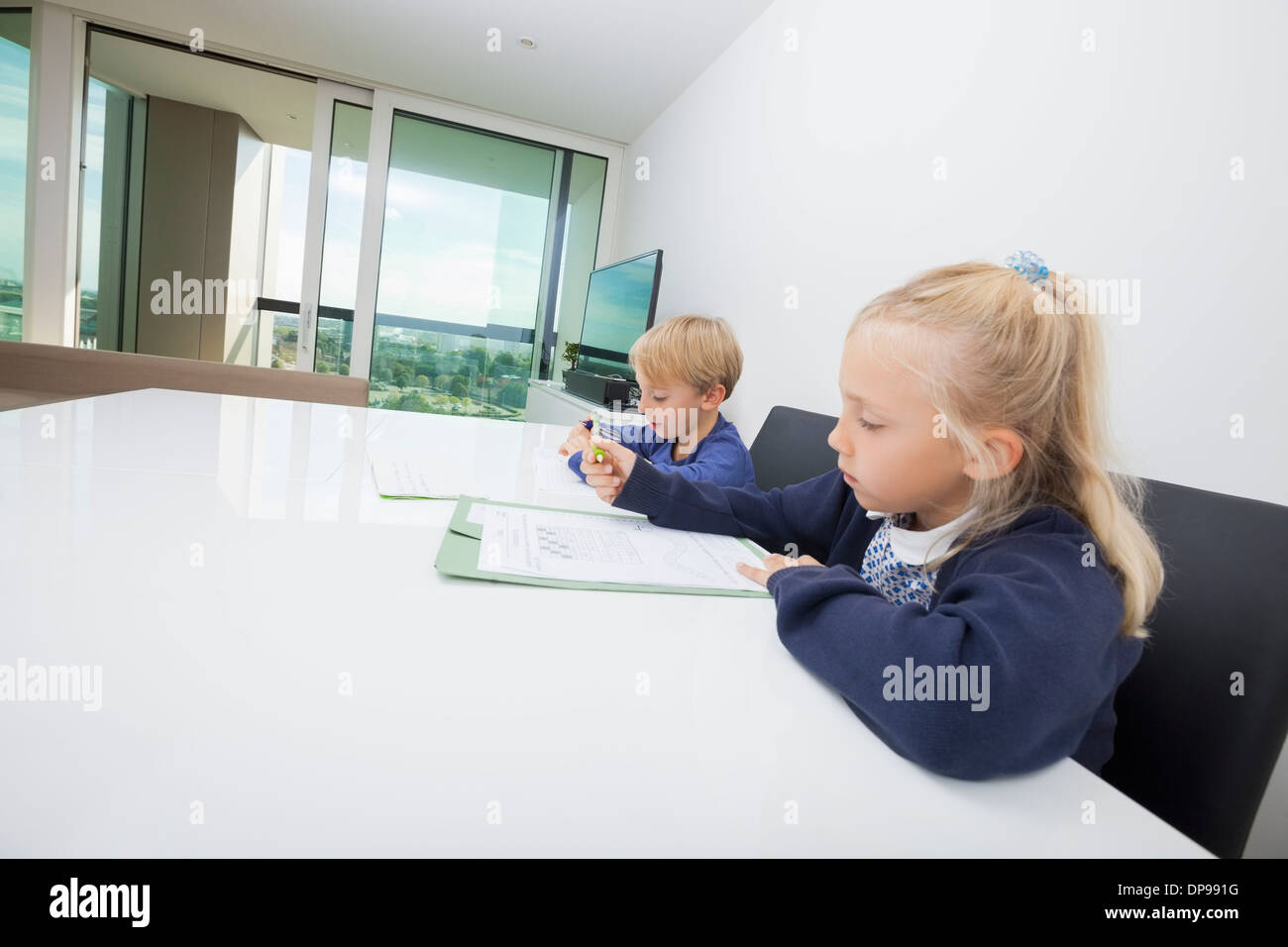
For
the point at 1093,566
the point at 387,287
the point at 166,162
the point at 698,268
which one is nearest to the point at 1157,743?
the point at 1093,566

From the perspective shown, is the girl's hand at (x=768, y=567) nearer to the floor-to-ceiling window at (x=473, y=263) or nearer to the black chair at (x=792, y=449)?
the black chair at (x=792, y=449)

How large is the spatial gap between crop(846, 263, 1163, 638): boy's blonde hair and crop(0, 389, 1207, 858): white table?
0.85 ft

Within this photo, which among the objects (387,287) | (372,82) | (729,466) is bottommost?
(729,466)

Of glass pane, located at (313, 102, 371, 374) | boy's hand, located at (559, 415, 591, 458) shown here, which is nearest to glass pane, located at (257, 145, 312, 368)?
glass pane, located at (313, 102, 371, 374)

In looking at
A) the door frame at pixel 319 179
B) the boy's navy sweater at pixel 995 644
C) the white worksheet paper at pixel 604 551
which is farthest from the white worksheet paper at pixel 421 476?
the door frame at pixel 319 179

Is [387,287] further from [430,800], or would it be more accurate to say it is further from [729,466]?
[430,800]

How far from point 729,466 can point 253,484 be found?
2.79ft

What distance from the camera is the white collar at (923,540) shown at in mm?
732

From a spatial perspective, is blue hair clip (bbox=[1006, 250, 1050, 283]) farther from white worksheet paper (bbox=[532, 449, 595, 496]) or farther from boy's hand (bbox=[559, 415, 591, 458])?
boy's hand (bbox=[559, 415, 591, 458])

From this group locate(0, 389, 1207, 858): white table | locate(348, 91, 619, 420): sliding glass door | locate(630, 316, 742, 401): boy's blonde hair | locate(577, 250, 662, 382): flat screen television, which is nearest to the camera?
locate(0, 389, 1207, 858): white table

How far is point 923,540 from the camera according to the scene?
2.57 feet

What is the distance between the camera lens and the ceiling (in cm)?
303

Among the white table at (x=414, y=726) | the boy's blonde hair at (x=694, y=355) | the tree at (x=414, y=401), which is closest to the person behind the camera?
the white table at (x=414, y=726)

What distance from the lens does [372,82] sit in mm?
4277
